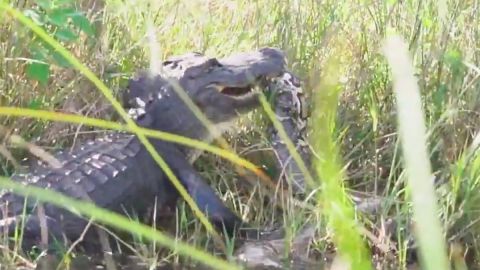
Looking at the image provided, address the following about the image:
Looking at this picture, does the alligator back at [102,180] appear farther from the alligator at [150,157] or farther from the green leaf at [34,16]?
the green leaf at [34,16]

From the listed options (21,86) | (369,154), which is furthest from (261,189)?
(21,86)

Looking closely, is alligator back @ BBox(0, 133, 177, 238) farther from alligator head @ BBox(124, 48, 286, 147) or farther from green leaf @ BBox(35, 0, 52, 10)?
green leaf @ BBox(35, 0, 52, 10)

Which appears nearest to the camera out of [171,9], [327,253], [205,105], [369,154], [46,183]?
[327,253]

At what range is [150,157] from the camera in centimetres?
344

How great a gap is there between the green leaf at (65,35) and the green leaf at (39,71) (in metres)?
0.12

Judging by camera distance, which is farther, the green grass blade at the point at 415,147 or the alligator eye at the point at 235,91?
the alligator eye at the point at 235,91

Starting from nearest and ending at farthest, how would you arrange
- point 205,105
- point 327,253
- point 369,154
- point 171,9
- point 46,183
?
point 327,253 → point 46,183 → point 369,154 → point 205,105 → point 171,9

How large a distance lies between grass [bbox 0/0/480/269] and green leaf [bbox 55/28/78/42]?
13 cm

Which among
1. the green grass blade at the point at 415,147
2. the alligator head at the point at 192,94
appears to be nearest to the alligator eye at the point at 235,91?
the alligator head at the point at 192,94

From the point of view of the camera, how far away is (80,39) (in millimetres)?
3641

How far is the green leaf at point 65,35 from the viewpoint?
10.7 feet

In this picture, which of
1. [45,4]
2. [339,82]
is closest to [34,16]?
[45,4]

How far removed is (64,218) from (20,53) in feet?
2.32

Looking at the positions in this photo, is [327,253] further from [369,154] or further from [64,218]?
[64,218]
